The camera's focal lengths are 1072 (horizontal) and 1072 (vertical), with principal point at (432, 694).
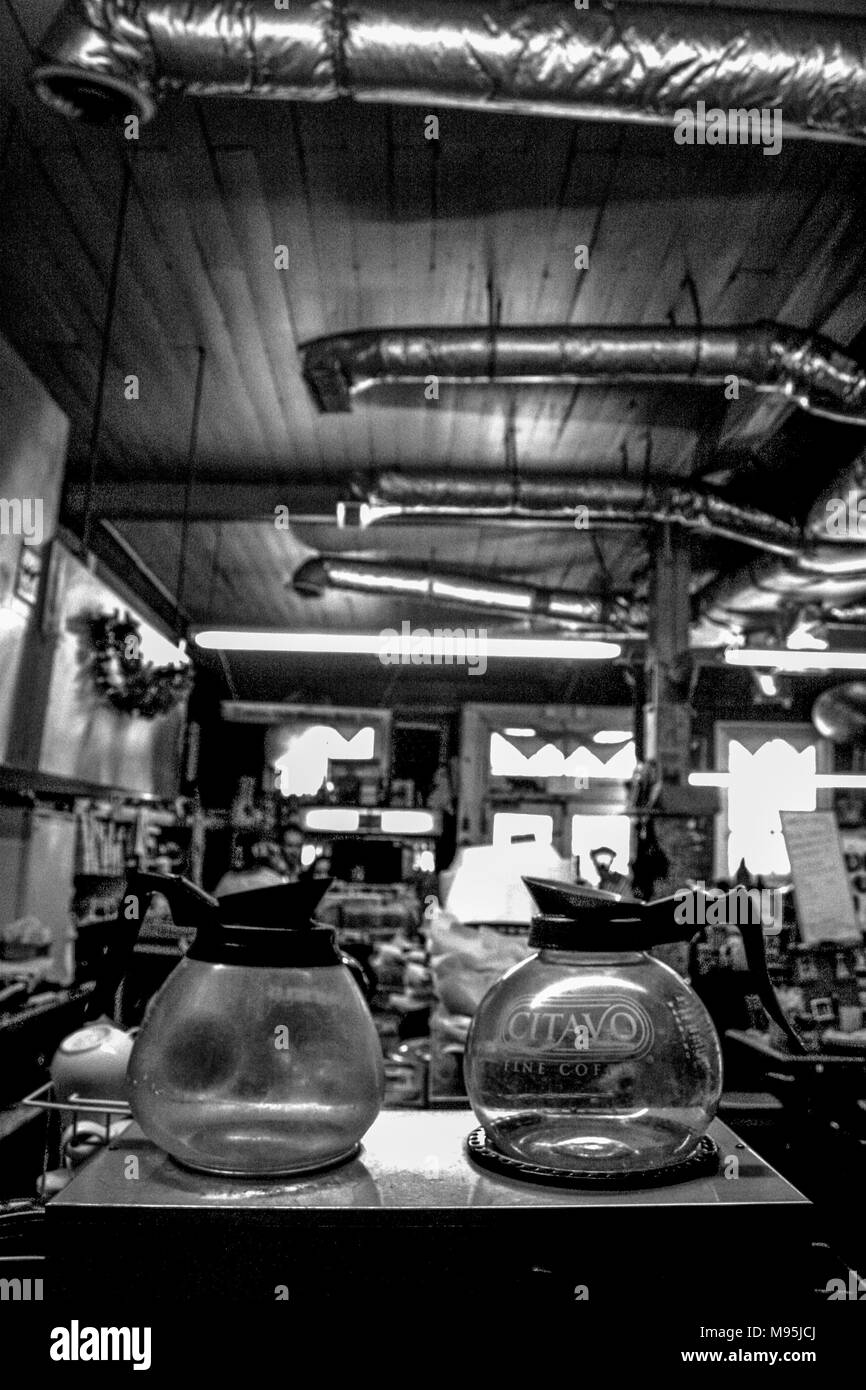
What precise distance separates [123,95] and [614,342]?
2131 mm

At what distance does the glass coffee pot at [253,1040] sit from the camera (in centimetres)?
100

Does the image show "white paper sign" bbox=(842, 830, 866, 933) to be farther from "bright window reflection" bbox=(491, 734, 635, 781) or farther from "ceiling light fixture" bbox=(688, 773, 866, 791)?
"bright window reflection" bbox=(491, 734, 635, 781)

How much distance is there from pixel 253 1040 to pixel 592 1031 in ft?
1.09

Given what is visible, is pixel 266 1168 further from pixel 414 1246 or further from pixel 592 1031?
pixel 592 1031

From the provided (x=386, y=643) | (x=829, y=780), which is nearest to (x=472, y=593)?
(x=386, y=643)

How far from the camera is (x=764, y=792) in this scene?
427 inches

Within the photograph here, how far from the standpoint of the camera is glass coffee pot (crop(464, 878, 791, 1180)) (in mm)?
1033

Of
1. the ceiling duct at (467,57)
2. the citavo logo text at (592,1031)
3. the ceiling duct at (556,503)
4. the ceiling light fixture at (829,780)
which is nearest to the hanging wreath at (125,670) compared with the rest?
the ceiling duct at (556,503)

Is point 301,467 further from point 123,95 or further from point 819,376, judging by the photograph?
point 123,95

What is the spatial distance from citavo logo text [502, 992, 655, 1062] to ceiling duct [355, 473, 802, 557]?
486 centimetres

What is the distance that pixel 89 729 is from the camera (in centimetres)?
453

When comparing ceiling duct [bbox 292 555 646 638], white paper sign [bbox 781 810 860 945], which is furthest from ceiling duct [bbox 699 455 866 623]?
white paper sign [bbox 781 810 860 945]

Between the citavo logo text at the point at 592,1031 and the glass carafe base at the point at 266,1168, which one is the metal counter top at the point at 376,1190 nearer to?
the glass carafe base at the point at 266,1168

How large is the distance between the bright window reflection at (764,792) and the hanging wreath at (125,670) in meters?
7.11
